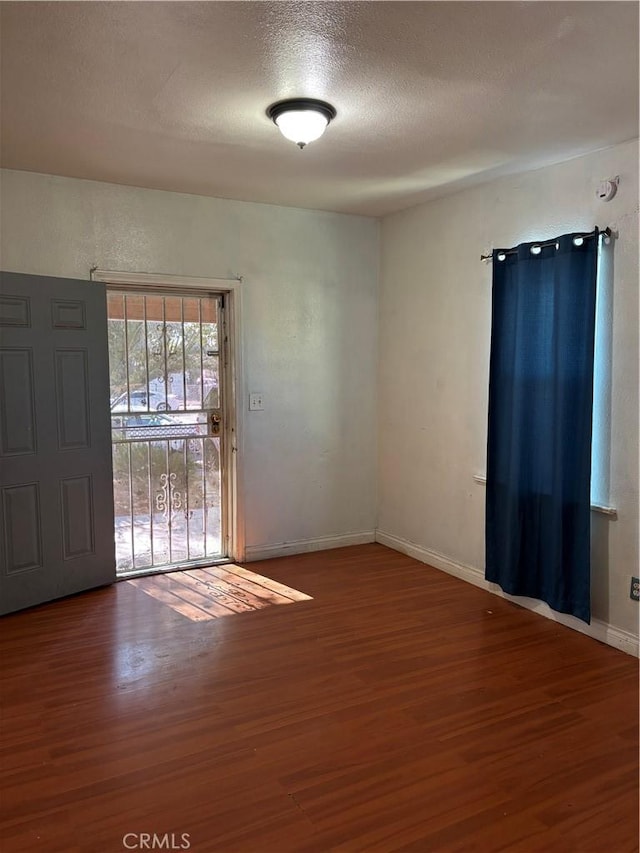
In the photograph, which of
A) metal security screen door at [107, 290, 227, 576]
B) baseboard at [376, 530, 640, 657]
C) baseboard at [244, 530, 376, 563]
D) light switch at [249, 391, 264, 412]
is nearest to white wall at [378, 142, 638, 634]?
baseboard at [376, 530, 640, 657]

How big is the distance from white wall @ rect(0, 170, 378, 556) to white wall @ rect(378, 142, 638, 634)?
0.21m

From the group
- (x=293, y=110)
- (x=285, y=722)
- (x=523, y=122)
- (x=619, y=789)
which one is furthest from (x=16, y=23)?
(x=619, y=789)

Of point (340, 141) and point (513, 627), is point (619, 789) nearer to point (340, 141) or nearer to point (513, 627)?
point (513, 627)

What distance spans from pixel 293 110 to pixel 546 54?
1051 mm

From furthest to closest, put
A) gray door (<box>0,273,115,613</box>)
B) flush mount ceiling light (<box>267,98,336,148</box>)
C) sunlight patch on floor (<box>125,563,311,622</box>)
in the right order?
sunlight patch on floor (<box>125,563,311,622</box>) < gray door (<box>0,273,115,613</box>) < flush mount ceiling light (<box>267,98,336,148</box>)

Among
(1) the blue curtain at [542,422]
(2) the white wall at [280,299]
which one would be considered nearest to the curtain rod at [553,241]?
(1) the blue curtain at [542,422]

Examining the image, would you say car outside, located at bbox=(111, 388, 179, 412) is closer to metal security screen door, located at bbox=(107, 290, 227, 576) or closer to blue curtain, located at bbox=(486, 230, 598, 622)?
metal security screen door, located at bbox=(107, 290, 227, 576)

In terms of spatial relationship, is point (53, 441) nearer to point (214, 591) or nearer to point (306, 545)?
point (214, 591)

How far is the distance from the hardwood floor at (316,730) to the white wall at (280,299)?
1.27 metres

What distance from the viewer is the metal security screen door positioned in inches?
175

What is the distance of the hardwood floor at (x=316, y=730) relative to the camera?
2.10 meters

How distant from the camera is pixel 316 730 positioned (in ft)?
8.66

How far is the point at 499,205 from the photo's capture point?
404 cm

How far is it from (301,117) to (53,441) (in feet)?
7.91
